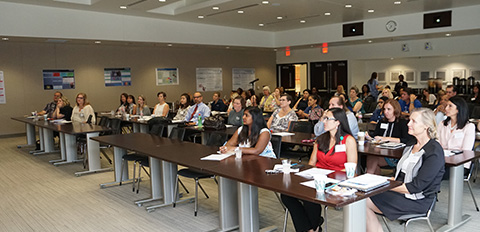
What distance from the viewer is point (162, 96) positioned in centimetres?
941

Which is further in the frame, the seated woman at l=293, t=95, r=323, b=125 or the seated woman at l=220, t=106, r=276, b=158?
the seated woman at l=293, t=95, r=323, b=125

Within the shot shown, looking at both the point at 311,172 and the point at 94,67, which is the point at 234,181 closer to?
the point at 311,172

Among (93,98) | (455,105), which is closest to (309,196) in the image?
(455,105)

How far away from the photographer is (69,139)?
7.93 m

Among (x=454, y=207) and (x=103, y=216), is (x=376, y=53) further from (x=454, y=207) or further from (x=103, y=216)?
(x=103, y=216)

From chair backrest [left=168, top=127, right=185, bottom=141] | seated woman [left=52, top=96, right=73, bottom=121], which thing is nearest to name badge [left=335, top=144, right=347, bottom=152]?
chair backrest [left=168, top=127, right=185, bottom=141]

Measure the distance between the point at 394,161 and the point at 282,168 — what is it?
83.7 inches

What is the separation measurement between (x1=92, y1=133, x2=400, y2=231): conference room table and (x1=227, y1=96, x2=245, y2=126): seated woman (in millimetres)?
1742

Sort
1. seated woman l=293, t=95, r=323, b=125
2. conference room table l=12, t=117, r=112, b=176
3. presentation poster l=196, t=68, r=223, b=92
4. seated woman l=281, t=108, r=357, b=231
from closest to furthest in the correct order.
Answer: seated woman l=281, t=108, r=357, b=231, conference room table l=12, t=117, r=112, b=176, seated woman l=293, t=95, r=323, b=125, presentation poster l=196, t=68, r=223, b=92

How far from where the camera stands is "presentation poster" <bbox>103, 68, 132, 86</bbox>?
509 inches

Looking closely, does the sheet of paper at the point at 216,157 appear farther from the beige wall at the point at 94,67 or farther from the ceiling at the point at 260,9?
the beige wall at the point at 94,67

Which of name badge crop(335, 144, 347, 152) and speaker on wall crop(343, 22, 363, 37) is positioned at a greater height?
speaker on wall crop(343, 22, 363, 37)

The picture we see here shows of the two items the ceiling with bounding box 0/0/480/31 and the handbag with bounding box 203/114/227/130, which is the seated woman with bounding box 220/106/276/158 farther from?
the ceiling with bounding box 0/0/480/31

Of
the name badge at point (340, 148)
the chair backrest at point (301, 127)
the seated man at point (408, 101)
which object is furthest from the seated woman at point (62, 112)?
the seated man at point (408, 101)
